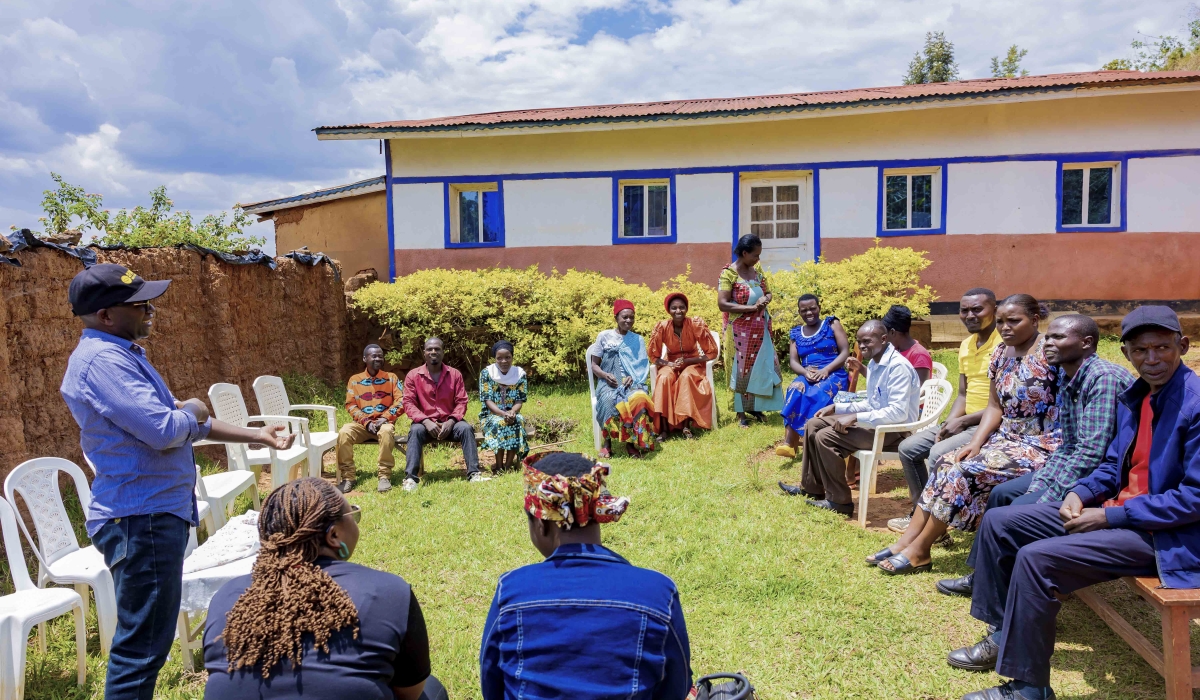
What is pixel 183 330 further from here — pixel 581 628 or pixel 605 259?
pixel 605 259

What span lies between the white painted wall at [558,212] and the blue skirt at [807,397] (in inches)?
270

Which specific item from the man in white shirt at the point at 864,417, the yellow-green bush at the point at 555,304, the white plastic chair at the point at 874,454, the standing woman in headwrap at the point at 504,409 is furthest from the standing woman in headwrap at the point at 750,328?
the yellow-green bush at the point at 555,304

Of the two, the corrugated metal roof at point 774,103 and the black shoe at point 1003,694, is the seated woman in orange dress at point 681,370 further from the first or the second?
the corrugated metal roof at point 774,103

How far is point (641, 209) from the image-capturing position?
1307 cm

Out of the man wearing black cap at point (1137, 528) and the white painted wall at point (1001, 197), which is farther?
the white painted wall at point (1001, 197)

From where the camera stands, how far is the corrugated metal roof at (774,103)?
36.2ft

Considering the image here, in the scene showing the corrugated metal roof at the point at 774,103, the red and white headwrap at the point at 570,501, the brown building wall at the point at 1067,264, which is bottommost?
the red and white headwrap at the point at 570,501

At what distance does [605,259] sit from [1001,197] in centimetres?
660

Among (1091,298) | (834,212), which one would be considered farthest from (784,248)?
(1091,298)

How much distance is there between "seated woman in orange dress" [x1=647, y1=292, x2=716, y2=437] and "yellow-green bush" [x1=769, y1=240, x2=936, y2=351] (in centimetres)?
290

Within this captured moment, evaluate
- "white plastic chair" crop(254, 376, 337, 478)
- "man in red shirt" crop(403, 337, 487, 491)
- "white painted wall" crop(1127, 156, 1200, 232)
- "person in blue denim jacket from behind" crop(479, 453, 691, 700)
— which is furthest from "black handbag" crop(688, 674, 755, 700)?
"white painted wall" crop(1127, 156, 1200, 232)

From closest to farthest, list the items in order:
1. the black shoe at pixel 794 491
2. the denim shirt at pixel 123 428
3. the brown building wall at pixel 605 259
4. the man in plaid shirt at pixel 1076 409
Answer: the denim shirt at pixel 123 428, the man in plaid shirt at pixel 1076 409, the black shoe at pixel 794 491, the brown building wall at pixel 605 259

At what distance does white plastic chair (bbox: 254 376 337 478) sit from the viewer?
663 centimetres

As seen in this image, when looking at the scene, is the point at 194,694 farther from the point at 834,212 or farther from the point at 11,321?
the point at 834,212
